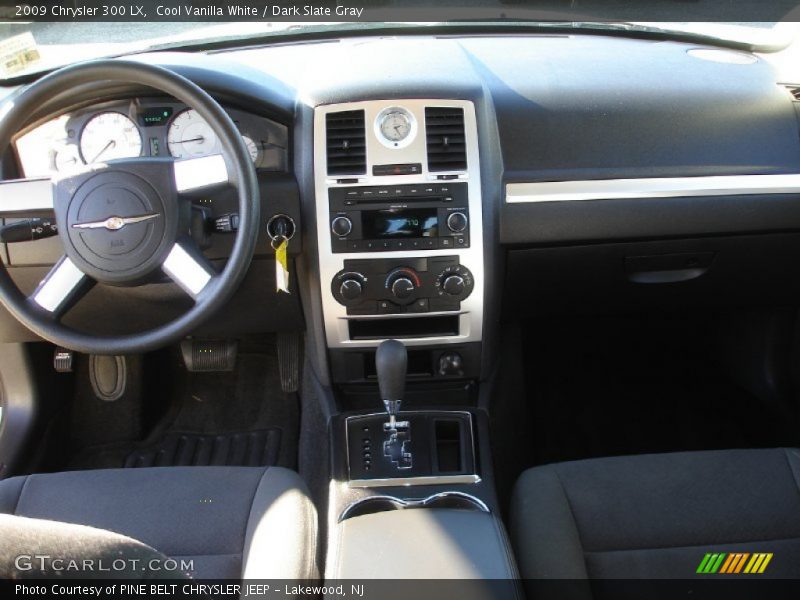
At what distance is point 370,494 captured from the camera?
1.72m

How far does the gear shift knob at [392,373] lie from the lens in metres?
1.80

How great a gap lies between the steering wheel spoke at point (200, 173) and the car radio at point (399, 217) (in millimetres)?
332

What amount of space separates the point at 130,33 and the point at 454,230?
1.05 m

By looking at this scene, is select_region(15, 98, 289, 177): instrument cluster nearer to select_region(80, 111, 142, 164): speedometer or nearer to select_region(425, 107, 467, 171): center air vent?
select_region(80, 111, 142, 164): speedometer

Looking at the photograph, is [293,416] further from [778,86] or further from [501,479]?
[778,86]

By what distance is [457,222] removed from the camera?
1882mm

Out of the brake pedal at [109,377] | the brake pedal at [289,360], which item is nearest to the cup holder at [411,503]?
the brake pedal at [289,360]

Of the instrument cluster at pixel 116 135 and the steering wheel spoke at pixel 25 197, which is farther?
the instrument cluster at pixel 116 135

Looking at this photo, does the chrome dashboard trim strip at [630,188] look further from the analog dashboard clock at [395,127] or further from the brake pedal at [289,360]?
the brake pedal at [289,360]

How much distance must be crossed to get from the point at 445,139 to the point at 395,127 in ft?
0.40

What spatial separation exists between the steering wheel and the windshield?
0.57 meters

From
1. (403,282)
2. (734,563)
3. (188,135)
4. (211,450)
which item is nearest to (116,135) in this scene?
(188,135)

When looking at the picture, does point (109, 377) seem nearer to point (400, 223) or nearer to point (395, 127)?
point (400, 223)

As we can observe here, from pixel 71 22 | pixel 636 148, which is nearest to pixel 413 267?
pixel 636 148
